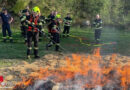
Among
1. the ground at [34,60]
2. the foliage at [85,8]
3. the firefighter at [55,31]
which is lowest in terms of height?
the ground at [34,60]

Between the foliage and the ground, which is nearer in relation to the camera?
the ground

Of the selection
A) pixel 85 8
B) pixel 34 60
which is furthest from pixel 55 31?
pixel 85 8

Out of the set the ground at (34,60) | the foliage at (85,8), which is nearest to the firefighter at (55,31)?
the ground at (34,60)

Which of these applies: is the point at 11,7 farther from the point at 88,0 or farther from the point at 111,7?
the point at 111,7

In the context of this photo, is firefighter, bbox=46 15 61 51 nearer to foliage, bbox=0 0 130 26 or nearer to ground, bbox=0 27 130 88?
ground, bbox=0 27 130 88

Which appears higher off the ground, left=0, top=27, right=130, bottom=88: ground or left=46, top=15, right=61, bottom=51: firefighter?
left=46, top=15, right=61, bottom=51: firefighter

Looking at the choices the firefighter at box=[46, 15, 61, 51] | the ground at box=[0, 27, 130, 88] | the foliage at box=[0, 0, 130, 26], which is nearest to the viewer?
the ground at box=[0, 27, 130, 88]

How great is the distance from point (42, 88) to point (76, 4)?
66.5 ft

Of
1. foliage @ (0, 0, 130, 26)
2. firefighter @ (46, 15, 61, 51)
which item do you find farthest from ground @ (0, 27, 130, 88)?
foliage @ (0, 0, 130, 26)

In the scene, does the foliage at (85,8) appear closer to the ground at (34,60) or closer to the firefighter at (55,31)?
the ground at (34,60)

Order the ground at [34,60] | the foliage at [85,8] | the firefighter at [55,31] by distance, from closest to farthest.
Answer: the ground at [34,60], the firefighter at [55,31], the foliage at [85,8]

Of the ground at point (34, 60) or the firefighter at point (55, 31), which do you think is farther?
the firefighter at point (55, 31)

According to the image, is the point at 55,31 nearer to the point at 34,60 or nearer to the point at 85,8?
the point at 34,60

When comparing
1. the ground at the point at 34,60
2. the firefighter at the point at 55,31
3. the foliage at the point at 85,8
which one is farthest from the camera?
the foliage at the point at 85,8
